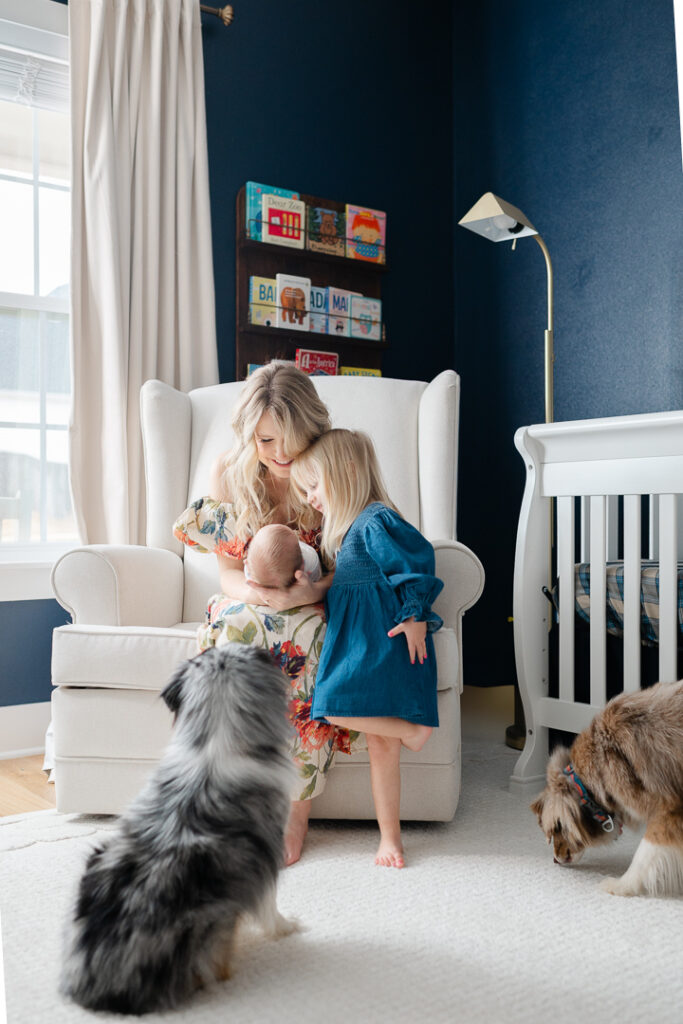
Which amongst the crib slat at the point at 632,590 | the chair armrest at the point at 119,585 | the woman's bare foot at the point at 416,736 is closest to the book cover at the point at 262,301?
the chair armrest at the point at 119,585

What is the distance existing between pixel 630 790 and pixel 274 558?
2.57 feet

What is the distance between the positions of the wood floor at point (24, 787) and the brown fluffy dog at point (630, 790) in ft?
4.09

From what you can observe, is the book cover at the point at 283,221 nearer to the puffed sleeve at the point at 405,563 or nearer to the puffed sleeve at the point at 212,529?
the puffed sleeve at the point at 212,529

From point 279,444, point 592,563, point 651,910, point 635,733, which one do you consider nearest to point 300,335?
point 279,444

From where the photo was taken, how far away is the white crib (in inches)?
73.2

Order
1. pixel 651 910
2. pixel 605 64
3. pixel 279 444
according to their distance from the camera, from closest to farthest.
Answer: pixel 651 910 → pixel 279 444 → pixel 605 64

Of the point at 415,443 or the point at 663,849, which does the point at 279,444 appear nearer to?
the point at 415,443

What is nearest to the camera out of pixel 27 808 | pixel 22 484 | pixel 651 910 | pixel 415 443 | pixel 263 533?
pixel 651 910

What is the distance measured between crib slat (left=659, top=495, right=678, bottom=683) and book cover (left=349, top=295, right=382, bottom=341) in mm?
1649

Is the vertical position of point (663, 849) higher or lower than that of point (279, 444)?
lower

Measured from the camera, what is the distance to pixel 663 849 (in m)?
1.45

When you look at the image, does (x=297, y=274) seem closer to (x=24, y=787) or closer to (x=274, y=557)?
(x=274, y=557)

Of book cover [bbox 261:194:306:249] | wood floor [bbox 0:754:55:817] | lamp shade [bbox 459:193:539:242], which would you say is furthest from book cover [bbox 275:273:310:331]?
wood floor [bbox 0:754:55:817]

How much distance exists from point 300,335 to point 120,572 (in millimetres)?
1352
